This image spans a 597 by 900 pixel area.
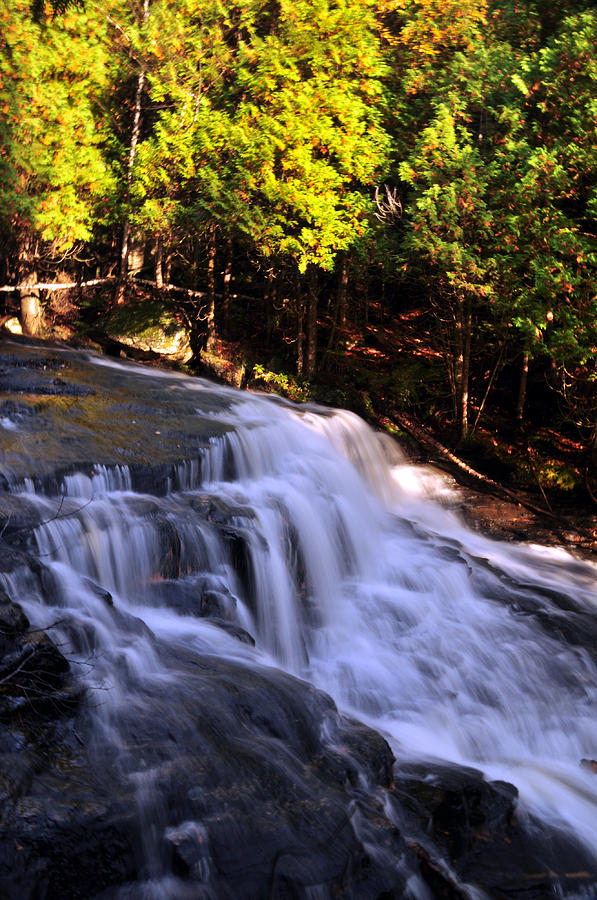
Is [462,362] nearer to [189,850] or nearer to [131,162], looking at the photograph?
[131,162]

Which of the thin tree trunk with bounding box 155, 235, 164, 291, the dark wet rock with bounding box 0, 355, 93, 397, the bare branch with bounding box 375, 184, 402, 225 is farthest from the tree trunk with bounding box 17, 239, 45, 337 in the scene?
the bare branch with bounding box 375, 184, 402, 225

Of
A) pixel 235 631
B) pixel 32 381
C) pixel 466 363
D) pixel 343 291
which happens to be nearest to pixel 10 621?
pixel 235 631

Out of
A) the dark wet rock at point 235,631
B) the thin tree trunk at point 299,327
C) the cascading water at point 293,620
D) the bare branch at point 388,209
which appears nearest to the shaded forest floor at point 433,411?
the thin tree trunk at point 299,327

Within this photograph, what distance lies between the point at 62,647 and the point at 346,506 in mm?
5520

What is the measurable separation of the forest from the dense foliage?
51 mm

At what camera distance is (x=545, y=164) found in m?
12.1

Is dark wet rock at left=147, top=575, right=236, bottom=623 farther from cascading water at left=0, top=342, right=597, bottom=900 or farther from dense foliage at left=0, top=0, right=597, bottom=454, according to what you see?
dense foliage at left=0, top=0, right=597, bottom=454

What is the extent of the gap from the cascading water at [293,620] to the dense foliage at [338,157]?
4.58 metres

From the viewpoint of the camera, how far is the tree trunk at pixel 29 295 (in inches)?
654

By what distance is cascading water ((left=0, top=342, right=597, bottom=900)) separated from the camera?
4879 mm

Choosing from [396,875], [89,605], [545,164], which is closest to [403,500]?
[545,164]

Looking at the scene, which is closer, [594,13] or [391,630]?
[391,630]

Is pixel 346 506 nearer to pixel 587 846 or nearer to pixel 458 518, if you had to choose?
pixel 458 518

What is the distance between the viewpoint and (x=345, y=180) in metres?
14.7
